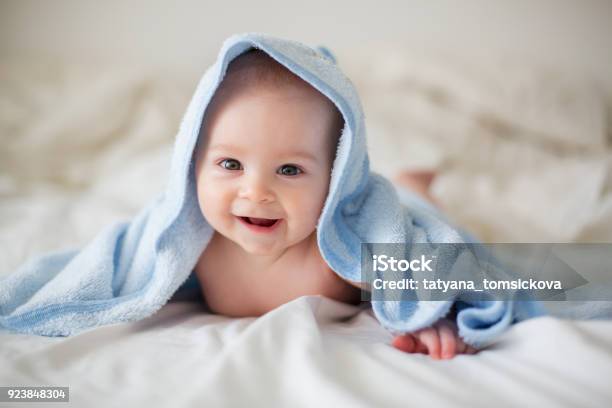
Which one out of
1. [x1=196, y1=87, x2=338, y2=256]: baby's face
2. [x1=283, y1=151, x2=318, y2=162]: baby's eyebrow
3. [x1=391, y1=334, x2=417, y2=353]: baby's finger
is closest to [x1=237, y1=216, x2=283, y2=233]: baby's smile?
[x1=196, y1=87, x2=338, y2=256]: baby's face

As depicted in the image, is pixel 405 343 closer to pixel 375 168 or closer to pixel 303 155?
pixel 303 155

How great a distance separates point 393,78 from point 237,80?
1.29m

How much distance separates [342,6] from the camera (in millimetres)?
2213

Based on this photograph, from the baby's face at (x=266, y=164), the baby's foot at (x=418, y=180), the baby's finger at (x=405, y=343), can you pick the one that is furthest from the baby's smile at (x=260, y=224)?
the baby's foot at (x=418, y=180)

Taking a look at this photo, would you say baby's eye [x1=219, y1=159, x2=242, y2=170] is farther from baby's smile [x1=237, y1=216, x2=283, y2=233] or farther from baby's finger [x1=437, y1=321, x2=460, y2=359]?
baby's finger [x1=437, y1=321, x2=460, y2=359]

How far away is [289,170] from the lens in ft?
2.71

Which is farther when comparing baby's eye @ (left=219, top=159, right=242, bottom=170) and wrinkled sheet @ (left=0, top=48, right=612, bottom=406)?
baby's eye @ (left=219, top=159, right=242, bottom=170)

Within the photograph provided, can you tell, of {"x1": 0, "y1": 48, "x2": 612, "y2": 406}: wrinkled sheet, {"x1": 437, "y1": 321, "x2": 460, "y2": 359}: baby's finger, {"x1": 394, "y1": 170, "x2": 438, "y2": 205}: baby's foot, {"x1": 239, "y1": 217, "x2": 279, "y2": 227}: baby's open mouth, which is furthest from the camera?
{"x1": 394, "y1": 170, "x2": 438, "y2": 205}: baby's foot

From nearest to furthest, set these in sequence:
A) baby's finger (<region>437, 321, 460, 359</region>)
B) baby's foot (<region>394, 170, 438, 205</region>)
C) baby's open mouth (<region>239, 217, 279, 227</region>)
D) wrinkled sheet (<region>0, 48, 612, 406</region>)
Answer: wrinkled sheet (<region>0, 48, 612, 406</region>) → baby's finger (<region>437, 321, 460, 359</region>) → baby's open mouth (<region>239, 217, 279, 227</region>) → baby's foot (<region>394, 170, 438, 205</region>)

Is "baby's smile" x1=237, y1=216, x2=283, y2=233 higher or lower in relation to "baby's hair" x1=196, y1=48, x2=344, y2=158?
lower

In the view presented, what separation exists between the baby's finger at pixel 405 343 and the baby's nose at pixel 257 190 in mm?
270

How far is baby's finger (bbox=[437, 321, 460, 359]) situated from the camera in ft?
2.46

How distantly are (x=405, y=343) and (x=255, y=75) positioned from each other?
17.6 inches

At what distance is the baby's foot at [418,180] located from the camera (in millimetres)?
1387
